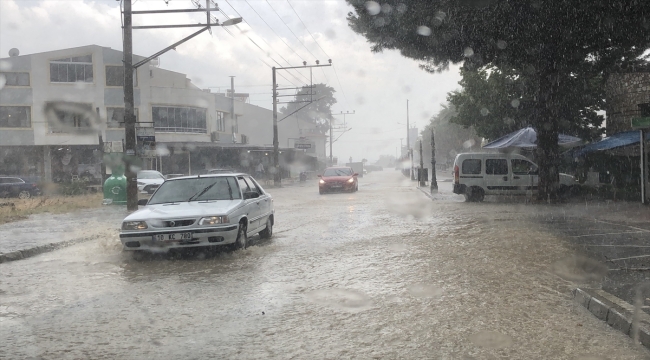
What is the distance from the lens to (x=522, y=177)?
2053 cm

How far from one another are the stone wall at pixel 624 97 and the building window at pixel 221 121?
30.9m

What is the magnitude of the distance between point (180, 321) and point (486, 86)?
24.2 m

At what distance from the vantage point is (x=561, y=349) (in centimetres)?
460

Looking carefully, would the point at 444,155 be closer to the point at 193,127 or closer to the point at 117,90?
the point at 193,127

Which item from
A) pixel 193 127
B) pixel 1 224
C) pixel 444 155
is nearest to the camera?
pixel 1 224

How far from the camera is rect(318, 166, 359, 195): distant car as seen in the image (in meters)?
29.8

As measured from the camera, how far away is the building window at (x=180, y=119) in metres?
41.0

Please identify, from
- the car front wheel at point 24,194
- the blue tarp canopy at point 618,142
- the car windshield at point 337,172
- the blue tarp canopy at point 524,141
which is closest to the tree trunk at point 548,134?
the blue tarp canopy at point 618,142

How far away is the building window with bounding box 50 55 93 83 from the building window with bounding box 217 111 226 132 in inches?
479

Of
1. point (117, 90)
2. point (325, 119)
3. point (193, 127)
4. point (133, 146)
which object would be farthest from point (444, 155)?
point (133, 146)

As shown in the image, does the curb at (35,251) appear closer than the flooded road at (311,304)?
No

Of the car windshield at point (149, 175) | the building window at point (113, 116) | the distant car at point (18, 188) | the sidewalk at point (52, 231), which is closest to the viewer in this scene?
the sidewalk at point (52, 231)

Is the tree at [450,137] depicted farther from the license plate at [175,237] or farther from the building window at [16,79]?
the license plate at [175,237]

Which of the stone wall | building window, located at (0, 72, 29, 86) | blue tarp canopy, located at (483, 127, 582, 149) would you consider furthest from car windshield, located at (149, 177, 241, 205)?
building window, located at (0, 72, 29, 86)
